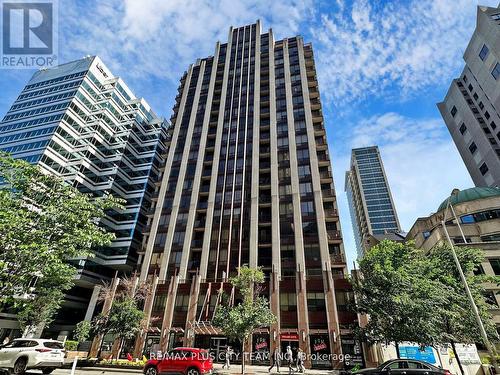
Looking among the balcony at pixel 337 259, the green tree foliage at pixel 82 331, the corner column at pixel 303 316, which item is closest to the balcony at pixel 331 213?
the balcony at pixel 337 259

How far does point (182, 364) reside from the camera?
16.5 m

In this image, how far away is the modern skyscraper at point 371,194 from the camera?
12700cm

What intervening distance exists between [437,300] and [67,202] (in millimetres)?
26988

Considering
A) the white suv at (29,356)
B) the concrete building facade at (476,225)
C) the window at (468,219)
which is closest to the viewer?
the white suv at (29,356)

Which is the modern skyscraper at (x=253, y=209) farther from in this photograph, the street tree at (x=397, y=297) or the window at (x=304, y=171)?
the street tree at (x=397, y=297)

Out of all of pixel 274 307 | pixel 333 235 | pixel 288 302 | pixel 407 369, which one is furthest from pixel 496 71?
pixel 407 369

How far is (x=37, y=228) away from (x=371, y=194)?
469 feet

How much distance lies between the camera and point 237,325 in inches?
887

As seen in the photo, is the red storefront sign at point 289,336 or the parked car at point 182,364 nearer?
the parked car at point 182,364

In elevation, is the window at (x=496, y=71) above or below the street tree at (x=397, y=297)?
above

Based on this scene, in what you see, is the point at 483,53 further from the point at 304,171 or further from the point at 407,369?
the point at 407,369

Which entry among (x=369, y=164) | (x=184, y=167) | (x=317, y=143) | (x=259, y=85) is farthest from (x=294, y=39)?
(x=369, y=164)

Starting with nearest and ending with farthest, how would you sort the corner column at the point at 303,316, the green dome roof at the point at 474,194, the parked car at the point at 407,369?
1. the parked car at the point at 407,369
2. the corner column at the point at 303,316
3. the green dome roof at the point at 474,194

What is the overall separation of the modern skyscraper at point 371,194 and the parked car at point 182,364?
375ft
